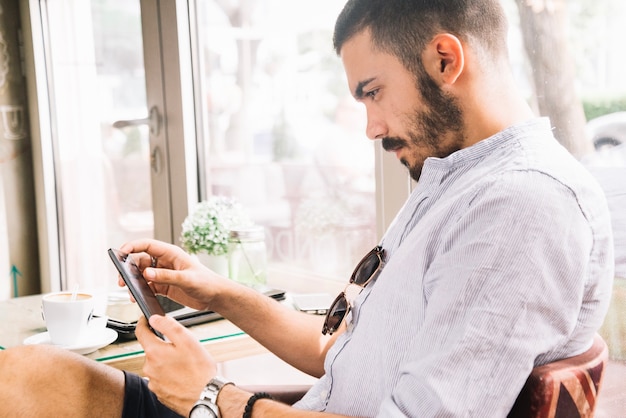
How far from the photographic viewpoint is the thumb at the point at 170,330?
3.59ft

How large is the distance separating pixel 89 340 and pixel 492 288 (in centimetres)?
80

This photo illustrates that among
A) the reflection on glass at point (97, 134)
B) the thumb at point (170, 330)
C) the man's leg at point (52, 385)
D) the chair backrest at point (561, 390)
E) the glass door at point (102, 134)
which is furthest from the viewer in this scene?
the reflection on glass at point (97, 134)

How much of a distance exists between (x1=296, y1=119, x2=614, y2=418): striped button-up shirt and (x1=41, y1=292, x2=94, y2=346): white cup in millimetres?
557

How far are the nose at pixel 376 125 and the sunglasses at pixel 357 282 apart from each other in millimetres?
188

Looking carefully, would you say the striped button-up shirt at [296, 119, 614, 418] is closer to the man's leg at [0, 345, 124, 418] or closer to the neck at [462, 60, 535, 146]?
the neck at [462, 60, 535, 146]

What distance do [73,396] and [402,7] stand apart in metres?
0.84

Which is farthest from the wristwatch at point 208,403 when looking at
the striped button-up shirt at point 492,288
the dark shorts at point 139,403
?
the dark shorts at point 139,403

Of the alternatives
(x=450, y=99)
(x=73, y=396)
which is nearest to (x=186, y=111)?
(x=73, y=396)

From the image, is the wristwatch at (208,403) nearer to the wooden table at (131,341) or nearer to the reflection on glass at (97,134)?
the wooden table at (131,341)

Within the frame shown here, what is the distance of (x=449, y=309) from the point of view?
83 cm

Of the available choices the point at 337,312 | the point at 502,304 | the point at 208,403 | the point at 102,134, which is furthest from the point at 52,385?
the point at 102,134

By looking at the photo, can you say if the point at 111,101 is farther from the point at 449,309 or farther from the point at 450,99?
the point at 449,309

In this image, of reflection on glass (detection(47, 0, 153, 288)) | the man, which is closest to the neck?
the man

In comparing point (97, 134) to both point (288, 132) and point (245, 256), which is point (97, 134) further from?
point (245, 256)
